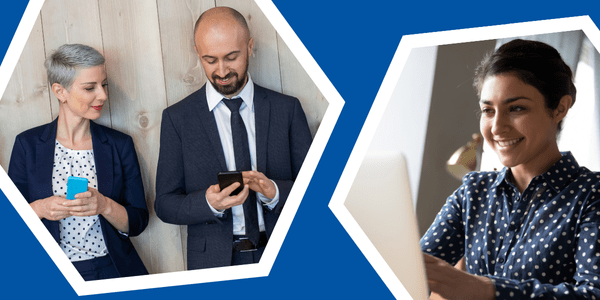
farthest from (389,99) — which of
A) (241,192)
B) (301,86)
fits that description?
(241,192)

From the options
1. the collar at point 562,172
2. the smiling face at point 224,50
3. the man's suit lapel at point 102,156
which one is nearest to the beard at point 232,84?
the smiling face at point 224,50

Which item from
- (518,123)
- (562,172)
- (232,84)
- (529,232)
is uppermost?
(232,84)

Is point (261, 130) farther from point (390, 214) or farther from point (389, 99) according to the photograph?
point (390, 214)

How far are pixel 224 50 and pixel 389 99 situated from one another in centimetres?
44

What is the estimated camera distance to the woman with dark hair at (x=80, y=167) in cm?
143

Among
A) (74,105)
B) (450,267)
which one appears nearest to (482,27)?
(450,267)

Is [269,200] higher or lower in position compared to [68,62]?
lower

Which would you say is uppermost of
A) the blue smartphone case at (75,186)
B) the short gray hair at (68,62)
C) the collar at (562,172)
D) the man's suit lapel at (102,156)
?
the short gray hair at (68,62)

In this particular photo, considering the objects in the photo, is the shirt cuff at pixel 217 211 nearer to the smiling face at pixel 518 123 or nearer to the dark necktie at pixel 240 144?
the dark necktie at pixel 240 144

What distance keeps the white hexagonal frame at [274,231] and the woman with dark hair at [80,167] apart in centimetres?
2

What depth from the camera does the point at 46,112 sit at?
1.44 metres

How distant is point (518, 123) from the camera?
49.1 inches

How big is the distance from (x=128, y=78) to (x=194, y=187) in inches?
13.2

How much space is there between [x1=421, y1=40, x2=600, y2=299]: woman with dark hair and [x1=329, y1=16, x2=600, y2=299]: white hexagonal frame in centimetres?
7
